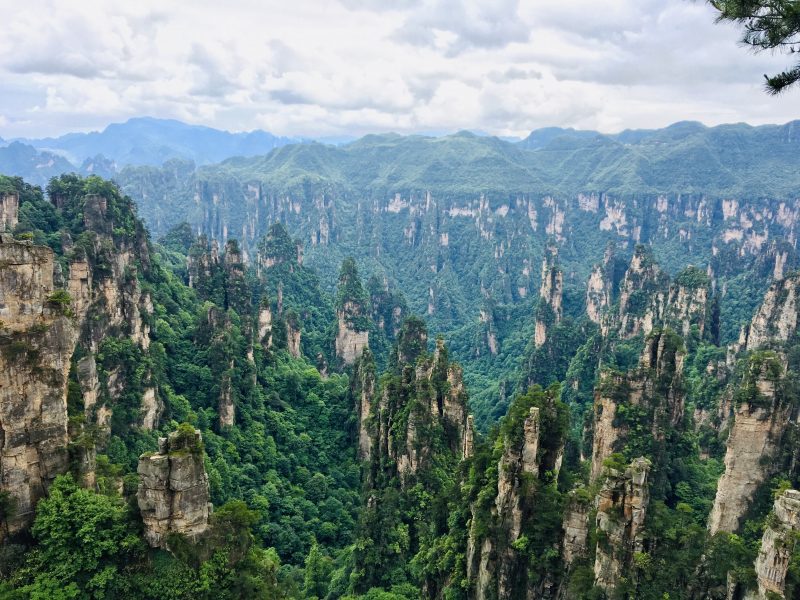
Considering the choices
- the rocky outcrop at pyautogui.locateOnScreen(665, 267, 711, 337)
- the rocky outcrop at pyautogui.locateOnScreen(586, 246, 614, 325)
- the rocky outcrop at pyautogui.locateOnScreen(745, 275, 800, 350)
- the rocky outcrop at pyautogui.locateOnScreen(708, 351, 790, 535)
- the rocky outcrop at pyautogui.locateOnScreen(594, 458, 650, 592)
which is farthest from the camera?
the rocky outcrop at pyautogui.locateOnScreen(586, 246, 614, 325)

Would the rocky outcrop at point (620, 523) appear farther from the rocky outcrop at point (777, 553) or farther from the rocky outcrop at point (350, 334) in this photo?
the rocky outcrop at point (350, 334)

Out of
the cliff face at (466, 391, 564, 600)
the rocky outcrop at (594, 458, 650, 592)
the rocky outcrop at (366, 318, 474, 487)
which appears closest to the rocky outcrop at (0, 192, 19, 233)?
the rocky outcrop at (366, 318, 474, 487)

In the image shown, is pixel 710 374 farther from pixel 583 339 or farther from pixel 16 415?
pixel 16 415

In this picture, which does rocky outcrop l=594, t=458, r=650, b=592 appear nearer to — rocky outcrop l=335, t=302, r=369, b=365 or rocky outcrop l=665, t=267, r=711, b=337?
rocky outcrop l=665, t=267, r=711, b=337

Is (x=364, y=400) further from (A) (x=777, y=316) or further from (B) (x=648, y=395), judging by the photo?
(A) (x=777, y=316)

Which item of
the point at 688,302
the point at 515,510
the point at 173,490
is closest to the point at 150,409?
the point at 173,490

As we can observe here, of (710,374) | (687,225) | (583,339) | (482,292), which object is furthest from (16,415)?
(687,225)

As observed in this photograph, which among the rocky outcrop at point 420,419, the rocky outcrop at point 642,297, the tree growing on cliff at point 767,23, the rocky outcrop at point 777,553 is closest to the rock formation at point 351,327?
the rocky outcrop at point 642,297
